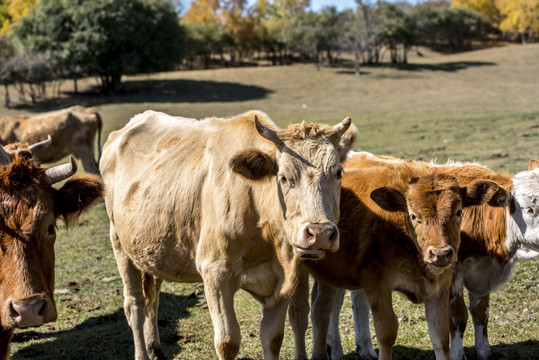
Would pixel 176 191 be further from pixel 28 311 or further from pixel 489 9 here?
pixel 489 9

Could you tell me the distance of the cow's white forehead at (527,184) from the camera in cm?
624

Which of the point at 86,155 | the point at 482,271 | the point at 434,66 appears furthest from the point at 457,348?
the point at 434,66

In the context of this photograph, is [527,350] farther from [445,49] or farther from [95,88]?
[445,49]

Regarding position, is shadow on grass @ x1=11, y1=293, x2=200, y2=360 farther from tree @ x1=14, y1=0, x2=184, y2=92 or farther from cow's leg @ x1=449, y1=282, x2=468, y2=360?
tree @ x1=14, y1=0, x2=184, y2=92

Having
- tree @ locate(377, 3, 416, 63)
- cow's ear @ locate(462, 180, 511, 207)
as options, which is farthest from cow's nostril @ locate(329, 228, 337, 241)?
tree @ locate(377, 3, 416, 63)

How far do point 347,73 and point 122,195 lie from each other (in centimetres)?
6193

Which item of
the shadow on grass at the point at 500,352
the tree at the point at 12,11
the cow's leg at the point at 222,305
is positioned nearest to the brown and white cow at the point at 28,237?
the cow's leg at the point at 222,305

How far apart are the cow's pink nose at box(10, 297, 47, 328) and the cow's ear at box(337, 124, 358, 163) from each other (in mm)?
2775

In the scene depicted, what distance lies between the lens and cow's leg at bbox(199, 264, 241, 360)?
523cm

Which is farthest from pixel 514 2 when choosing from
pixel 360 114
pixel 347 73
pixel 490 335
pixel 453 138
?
pixel 490 335

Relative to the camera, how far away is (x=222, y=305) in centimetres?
526

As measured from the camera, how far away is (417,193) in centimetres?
563

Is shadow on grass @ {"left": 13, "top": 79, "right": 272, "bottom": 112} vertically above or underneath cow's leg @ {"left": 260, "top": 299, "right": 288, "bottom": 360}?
underneath

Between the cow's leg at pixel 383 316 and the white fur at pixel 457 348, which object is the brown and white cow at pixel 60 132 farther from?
the cow's leg at pixel 383 316
